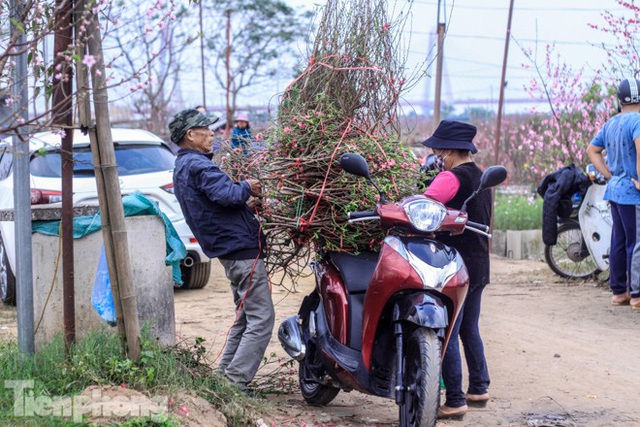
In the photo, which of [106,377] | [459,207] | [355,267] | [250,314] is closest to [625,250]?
[459,207]

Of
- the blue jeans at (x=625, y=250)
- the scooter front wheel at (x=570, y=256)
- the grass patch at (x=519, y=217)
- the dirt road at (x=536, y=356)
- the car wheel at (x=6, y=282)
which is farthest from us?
the grass patch at (x=519, y=217)

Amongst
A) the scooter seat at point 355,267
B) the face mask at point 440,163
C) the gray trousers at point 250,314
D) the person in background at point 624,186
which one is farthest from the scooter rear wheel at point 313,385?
the person in background at point 624,186

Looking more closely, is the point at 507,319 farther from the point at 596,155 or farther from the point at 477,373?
the point at 477,373

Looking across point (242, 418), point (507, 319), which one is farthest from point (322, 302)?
point (507, 319)

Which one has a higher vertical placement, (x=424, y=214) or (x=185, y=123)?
(x=185, y=123)

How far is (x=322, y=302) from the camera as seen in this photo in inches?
215

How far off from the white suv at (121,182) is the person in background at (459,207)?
411 centimetres

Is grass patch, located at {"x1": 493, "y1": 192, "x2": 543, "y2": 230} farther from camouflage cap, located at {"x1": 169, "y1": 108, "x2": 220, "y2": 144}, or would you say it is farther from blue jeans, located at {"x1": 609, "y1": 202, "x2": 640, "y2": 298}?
camouflage cap, located at {"x1": 169, "y1": 108, "x2": 220, "y2": 144}

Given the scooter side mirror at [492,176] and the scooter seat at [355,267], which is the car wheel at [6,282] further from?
the scooter side mirror at [492,176]

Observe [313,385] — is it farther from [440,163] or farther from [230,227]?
[440,163]

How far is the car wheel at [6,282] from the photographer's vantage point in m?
9.41

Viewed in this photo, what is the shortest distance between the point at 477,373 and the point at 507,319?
2.84 meters

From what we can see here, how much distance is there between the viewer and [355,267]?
5.24 meters

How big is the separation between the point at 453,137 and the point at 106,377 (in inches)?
92.2
